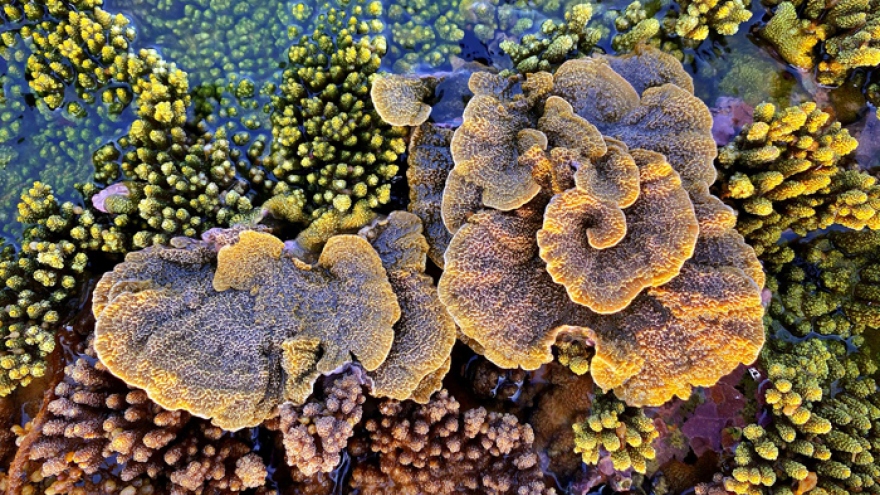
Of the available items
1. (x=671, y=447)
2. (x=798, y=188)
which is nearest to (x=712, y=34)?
(x=798, y=188)

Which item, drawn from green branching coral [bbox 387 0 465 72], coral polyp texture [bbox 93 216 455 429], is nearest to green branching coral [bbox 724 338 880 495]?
coral polyp texture [bbox 93 216 455 429]

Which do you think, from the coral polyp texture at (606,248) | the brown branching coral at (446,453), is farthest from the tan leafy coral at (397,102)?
the brown branching coral at (446,453)

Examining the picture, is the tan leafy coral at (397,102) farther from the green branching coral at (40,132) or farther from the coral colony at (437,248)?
the green branching coral at (40,132)

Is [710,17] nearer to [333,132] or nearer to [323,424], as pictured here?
[333,132]

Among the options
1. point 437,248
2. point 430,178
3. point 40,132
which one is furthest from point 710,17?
point 40,132

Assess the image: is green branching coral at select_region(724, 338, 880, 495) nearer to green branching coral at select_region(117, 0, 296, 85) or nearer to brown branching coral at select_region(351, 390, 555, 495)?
brown branching coral at select_region(351, 390, 555, 495)

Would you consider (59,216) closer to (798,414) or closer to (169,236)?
(169,236)

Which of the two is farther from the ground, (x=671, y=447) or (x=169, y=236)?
(x=169, y=236)

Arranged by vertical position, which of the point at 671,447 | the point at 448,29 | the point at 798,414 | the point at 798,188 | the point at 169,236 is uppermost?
the point at 448,29
